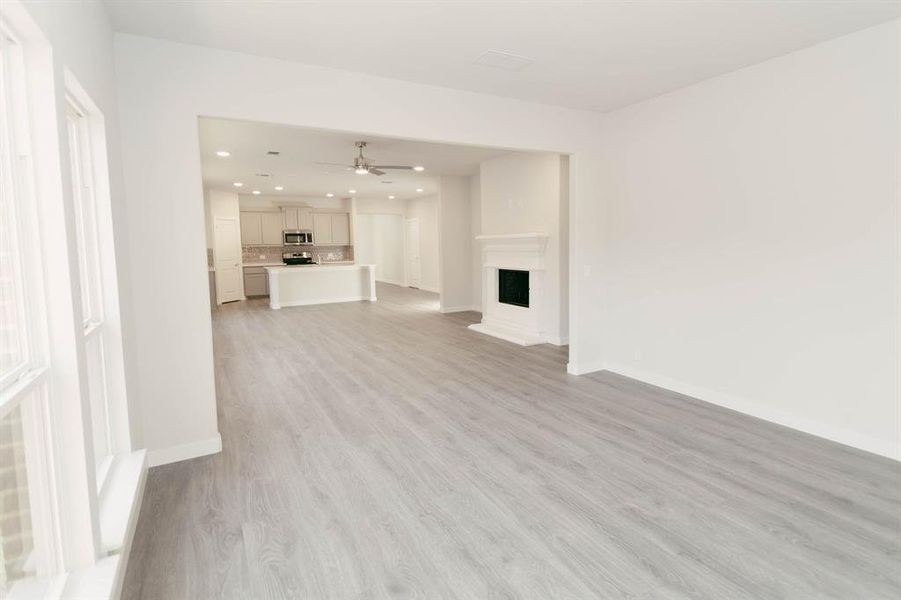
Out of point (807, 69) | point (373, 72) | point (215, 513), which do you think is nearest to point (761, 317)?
point (807, 69)

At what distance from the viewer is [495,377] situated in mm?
4996

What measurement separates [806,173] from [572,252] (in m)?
2.12

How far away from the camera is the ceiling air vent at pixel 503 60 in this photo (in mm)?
3352

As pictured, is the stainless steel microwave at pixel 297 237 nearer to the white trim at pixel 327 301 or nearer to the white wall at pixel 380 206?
the white wall at pixel 380 206

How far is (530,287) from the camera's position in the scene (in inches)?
268

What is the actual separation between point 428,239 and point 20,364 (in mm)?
11844

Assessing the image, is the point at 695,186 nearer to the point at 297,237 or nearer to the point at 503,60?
the point at 503,60

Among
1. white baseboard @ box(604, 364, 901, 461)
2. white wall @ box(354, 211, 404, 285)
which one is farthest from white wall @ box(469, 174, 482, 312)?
white wall @ box(354, 211, 404, 285)

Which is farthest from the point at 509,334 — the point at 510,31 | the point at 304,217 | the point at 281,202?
the point at 281,202

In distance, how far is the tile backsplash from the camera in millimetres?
13078

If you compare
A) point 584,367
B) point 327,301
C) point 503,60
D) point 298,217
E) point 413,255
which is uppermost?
point 503,60

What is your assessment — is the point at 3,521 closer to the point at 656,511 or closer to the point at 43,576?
the point at 43,576

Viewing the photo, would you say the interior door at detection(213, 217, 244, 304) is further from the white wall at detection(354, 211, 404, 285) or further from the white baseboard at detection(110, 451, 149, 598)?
the white baseboard at detection(110, 451, 149, 598)

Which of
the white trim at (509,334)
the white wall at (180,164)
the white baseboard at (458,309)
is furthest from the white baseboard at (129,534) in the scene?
the white baseboard at (458,309)
